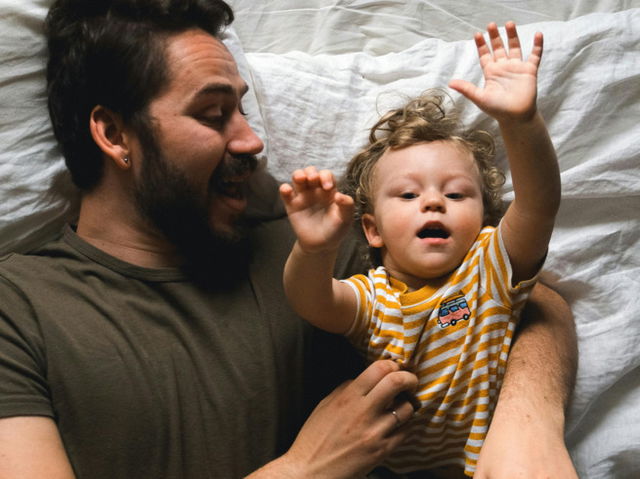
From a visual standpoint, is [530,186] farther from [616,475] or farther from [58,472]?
[58,472]

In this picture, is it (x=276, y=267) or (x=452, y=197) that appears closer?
(x=452, y=197)

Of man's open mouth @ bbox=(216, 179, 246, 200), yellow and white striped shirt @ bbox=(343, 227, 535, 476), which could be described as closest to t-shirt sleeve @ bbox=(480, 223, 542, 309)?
yellow and white striped shirt @ bbox=(343, 227, 535, 476)

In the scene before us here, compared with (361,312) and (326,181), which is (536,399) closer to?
(361,312)

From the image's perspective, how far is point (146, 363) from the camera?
3.87 ft

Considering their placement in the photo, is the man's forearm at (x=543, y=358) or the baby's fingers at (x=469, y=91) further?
the man's forearm at (x=543, y=358)

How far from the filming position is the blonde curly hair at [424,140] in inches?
48.5

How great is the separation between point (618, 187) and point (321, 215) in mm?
613

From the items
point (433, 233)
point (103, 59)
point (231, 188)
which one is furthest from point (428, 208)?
point (103, 59)

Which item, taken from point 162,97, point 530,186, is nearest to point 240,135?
point 162,97

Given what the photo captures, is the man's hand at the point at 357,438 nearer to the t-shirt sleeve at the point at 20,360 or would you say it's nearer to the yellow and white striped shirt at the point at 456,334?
the yellow and white striped shirt at the point at 456,334

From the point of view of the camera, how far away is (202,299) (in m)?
1.27

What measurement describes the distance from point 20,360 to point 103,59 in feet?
1.77

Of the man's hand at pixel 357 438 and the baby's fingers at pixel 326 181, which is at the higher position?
the baby's fingers at pixel 326 181

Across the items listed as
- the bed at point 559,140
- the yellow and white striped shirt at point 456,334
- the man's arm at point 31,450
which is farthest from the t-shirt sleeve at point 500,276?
the man's arm at point 31,450
